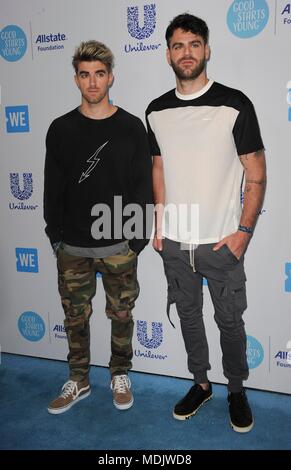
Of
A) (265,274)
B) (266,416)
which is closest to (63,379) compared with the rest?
(266,416)

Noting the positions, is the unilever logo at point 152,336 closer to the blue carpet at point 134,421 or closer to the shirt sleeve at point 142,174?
the blue carpet at point 134,421

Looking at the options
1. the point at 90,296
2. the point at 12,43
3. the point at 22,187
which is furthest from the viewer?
the point at 22,187

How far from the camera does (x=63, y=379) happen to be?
2.93 m

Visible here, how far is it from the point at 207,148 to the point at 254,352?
52.7 inches

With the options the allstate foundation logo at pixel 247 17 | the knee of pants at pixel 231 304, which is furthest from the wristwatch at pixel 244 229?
the allstate foundation logo at pixel 247 17

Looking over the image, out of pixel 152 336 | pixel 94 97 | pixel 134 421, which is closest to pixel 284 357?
pixel 152 336

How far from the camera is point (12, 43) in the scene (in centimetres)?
282

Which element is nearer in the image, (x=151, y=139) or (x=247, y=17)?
(x=247, y=17)

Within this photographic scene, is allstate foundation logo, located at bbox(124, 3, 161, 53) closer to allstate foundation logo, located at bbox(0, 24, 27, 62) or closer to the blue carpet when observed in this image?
allstate foundation logo, located at bbox(0, 24, 27, 62)

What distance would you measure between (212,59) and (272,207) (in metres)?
0.90

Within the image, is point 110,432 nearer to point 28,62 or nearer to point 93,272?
point 93,272

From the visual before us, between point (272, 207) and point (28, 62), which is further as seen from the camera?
point (28, 62)

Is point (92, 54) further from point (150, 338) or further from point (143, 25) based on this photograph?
point (150, 338)

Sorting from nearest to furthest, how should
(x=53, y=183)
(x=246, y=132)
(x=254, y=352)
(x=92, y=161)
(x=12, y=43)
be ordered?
(x=246, y=132) < (x=92, y=161) < (x=53, y=183) < (x=254, y=352) < (x=12, y=43)
